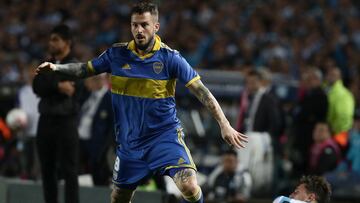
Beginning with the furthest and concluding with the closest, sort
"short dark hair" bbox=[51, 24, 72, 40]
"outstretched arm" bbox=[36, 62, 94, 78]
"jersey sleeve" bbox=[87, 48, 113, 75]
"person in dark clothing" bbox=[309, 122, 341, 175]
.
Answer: "person in dark clothing" bbox=[309, 122, 341, 175] < "short dark hair" bbox=[51, 24, 72, 40] < "jersey sleeve" bbox=[87, 48, 113, 75] < "outstretched arm" bbox=[36, 62, 94, 78]

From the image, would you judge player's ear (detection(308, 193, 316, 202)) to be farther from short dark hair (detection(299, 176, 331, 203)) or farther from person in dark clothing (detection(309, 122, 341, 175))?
person in dark clothing (detection(309, 122, 341, 175))

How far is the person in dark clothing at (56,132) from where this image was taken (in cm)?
1023

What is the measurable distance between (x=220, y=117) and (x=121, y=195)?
120 cm

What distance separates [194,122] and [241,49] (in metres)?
3.78

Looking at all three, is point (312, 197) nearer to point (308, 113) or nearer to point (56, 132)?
point (56, 132)

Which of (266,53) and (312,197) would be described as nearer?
(312,197)

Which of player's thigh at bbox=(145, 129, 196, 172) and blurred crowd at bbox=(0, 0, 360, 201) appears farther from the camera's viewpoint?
blurred crowd at bbox=(0, 0, 360, 201)

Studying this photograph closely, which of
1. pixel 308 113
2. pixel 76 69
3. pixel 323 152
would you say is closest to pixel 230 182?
pixel 323 152

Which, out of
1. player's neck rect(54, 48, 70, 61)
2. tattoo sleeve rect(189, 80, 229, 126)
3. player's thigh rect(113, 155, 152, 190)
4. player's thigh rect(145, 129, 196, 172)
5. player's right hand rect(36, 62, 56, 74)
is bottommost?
player's thigh rect(113, 155, 152, 190)

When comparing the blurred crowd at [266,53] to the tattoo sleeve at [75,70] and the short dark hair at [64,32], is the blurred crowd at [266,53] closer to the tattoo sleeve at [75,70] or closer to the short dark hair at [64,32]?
the short dark hair at [64,32]

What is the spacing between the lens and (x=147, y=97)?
8.70 metres

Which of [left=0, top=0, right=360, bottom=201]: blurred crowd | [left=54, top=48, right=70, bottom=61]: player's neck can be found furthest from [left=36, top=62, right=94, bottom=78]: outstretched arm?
[left=0, top=0, right=360, bottom=201]: blurred crowd

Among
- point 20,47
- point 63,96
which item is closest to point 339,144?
point 63,96

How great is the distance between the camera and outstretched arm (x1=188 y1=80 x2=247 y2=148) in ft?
27.2
